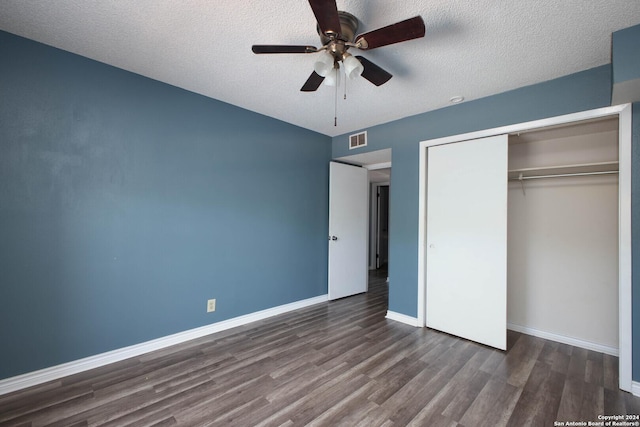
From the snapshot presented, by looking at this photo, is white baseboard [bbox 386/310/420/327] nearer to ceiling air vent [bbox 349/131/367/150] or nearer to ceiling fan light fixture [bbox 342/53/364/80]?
ceiling air vent [bbox 349/131/367/150]

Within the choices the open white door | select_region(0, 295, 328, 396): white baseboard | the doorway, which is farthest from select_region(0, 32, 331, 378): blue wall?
the doorway

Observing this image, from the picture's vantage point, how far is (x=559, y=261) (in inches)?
112

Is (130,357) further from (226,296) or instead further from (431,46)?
(431,46)

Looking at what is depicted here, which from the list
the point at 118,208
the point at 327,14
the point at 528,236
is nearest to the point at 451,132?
the point at 528,236

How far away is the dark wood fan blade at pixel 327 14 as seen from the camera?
4.25 feet

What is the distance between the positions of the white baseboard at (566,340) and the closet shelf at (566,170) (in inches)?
66.3

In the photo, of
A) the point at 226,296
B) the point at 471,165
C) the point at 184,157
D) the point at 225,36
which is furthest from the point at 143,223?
the point at 471,165

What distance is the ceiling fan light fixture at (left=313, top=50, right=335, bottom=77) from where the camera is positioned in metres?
1.69

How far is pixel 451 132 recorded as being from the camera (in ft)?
9.76

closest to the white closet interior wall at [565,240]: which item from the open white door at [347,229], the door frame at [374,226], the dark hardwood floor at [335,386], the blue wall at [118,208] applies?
the dark hardwood floor at [335,386]

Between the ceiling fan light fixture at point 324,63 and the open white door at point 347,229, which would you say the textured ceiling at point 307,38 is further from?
the open white door at point 347,229

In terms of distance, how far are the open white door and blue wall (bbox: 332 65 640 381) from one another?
0.45 m

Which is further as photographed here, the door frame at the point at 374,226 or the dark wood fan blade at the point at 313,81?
the door frame at the point at 374,226

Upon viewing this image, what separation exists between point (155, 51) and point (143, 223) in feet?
4.78
